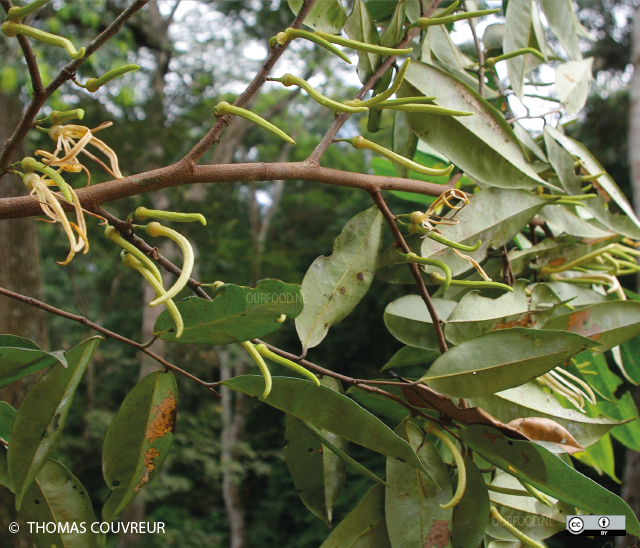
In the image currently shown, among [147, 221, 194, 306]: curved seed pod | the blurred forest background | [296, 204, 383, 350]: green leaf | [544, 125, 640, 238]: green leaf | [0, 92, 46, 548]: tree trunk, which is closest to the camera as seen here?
[147, 221, 194, 306]: curved seed pod

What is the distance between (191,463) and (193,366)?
2.02 ft

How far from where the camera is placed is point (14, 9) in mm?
184

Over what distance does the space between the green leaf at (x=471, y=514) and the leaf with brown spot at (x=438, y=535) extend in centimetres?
1

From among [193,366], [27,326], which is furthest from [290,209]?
[27,326]

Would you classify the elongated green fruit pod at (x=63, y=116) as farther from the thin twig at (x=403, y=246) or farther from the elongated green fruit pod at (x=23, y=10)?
the thin twig at (x=403, y=246)

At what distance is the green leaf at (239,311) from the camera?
0.69ft

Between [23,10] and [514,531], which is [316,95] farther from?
[514,531]

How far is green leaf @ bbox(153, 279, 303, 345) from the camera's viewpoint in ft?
0.69

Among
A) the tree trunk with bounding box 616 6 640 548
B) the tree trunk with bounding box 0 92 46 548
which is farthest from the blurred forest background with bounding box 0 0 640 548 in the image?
the tree trunk with bounding box 0 92 46 548

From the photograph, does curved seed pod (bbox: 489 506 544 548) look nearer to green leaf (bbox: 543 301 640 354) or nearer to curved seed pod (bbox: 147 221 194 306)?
green leaf (bbox: 543 301 640 354)

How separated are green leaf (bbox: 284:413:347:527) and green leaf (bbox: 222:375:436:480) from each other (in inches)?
1.7

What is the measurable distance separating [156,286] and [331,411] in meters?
0.11

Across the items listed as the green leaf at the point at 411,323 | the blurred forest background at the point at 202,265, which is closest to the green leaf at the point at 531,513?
the green leaf at the point at 411,323

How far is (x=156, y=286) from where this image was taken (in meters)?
0.20
